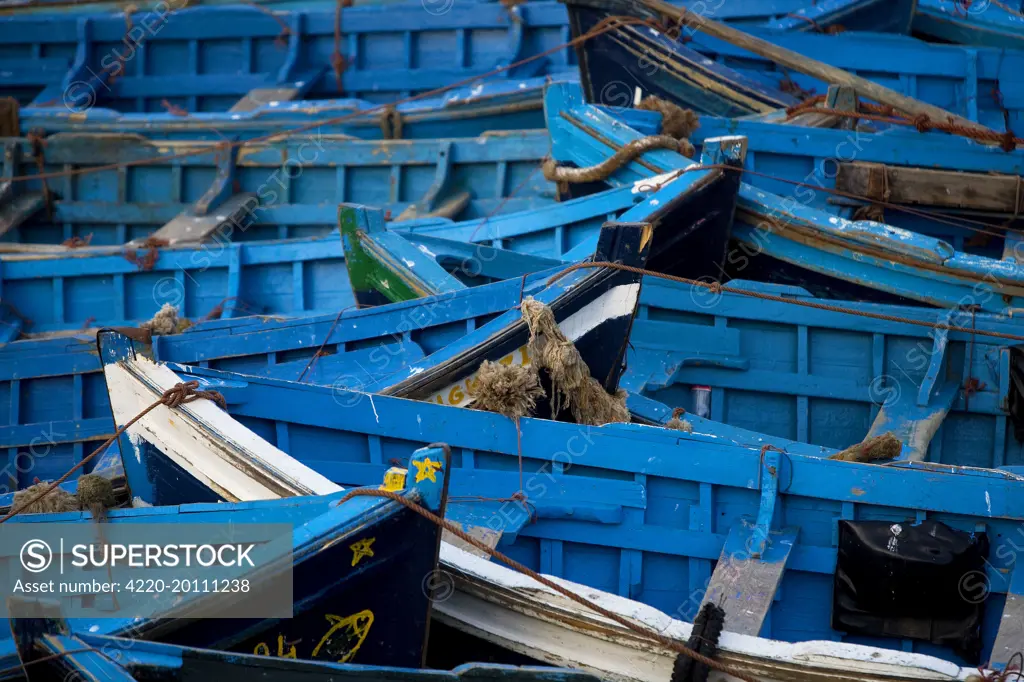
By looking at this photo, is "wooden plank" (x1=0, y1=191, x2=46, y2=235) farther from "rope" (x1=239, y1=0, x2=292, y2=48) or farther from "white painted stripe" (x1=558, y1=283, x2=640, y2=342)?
"white painted stripe" (x1=558, y1=283, x2=640, y2=342)

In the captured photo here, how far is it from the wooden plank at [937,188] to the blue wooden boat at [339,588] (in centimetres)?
488

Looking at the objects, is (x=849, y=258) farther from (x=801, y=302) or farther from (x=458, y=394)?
(x=458, y=394)

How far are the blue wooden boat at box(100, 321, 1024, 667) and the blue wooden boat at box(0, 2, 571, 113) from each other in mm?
7663

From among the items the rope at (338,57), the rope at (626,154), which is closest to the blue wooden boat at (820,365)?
the rope at (626,154)

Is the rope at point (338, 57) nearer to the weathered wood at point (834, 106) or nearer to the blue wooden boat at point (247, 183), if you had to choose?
the blue wooden boat at point (247, 183)

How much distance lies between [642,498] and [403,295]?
2345 mm

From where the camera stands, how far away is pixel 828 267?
7.03 meters

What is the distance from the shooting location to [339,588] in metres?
3.57

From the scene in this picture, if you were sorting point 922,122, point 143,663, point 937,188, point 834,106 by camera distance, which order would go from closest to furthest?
point 143,663, point 937,188, point 922,122, point 834,106

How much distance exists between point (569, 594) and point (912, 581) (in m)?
1.59

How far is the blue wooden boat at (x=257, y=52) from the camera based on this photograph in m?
12.3

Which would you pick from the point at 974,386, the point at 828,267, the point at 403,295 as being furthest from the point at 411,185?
the point at 974,386

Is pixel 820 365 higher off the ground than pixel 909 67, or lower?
lower

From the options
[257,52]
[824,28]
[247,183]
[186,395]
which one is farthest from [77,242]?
[824,28]
